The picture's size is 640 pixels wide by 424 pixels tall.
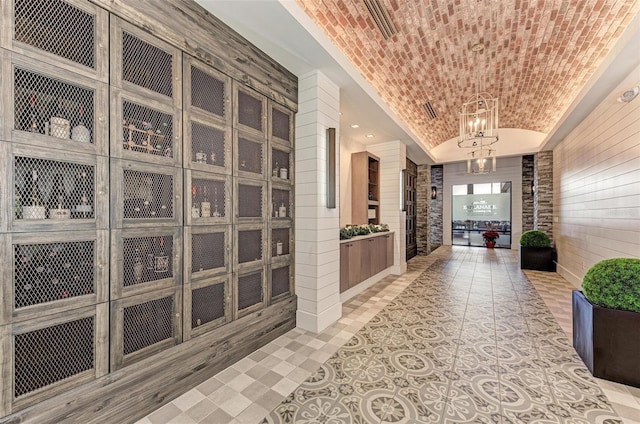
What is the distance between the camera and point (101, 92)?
5.48 ft

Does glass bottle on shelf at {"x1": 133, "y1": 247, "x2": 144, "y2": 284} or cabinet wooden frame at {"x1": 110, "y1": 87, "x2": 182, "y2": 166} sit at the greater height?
cabinet wooden frame at {"x1": 110, "y1": 87, "x2": 182, "y2": 166}

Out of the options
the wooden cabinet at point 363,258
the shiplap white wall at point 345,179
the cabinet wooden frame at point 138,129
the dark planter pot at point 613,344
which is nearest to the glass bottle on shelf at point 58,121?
the cabinet wooden frame at point 138,129

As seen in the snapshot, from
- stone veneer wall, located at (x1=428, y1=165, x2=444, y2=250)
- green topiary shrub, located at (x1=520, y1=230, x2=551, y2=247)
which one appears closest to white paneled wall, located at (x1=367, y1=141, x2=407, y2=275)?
green topiary shrub, located at (x1=520, y1=230, x2=551, y2=247)

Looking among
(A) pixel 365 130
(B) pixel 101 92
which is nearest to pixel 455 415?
(B) pixel 101 92

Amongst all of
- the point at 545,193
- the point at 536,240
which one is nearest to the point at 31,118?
the point at 536,240

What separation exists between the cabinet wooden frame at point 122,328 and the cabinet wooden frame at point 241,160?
3.93 ft

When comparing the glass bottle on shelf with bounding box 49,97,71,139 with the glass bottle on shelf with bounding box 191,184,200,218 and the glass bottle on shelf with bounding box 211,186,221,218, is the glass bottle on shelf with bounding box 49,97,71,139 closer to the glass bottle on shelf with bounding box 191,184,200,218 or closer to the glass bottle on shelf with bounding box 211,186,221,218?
the glass bottle on shelf with bounding box 191,184,200,218

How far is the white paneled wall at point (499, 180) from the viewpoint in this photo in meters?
10.2

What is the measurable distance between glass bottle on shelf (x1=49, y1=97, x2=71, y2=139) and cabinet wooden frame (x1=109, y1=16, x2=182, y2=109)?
0.33 meters

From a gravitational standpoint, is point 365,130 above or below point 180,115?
above

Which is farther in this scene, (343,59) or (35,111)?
(343,59)

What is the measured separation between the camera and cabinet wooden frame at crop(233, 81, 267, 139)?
8.32 feet

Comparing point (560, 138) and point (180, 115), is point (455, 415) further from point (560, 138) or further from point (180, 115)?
point (560, 138)

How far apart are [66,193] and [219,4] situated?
1849 millimetres
